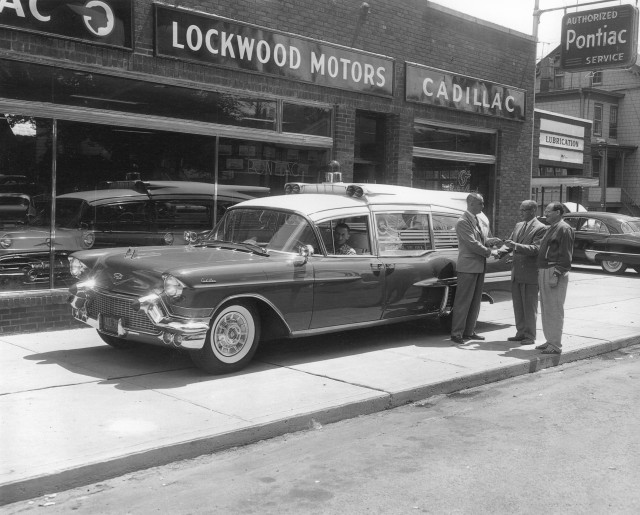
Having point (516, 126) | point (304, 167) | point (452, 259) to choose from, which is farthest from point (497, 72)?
point (452, 259)

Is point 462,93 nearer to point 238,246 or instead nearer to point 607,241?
point 607,241

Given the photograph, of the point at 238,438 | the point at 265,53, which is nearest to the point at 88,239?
the point at 265,53

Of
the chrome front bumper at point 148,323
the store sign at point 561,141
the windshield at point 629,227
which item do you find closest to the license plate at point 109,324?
the chrome front bumper at point 148,323

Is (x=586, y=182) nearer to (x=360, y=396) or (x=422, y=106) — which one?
(x=422, y=106)

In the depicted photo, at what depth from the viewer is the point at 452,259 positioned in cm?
921

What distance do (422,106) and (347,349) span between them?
7.16 metres

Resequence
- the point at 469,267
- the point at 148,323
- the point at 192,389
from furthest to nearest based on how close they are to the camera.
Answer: the point at 469,267 → the point at 148,323 → the point at 192,389

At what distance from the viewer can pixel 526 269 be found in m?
8.76

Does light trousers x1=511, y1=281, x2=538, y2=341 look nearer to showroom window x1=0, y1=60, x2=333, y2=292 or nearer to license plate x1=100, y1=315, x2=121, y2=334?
showroom window x1=0, y1=60, x2=333, y2=292

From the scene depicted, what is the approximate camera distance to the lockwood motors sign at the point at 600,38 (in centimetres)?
1584

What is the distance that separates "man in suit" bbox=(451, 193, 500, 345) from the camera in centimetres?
859

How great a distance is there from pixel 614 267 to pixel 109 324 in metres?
15.0

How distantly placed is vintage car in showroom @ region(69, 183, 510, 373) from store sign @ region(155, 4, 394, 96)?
2.67 meters

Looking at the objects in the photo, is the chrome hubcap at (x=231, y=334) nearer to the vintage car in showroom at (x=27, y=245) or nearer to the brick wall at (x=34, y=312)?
the brick wall at (x=34, y=312)
